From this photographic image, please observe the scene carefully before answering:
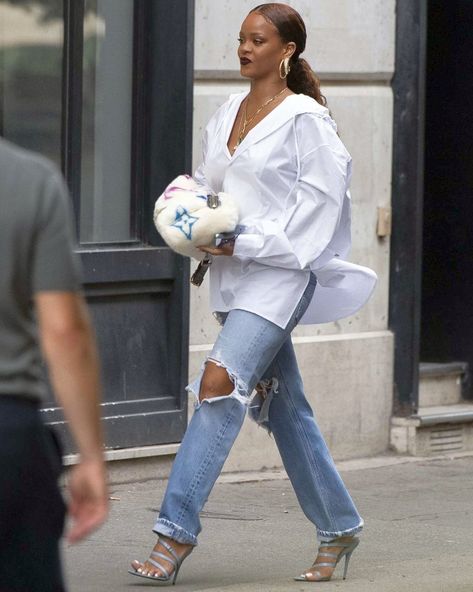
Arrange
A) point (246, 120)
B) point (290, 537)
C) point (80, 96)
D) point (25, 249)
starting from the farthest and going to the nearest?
1. point (80, 96)
2. point (290, 537)
3. point (246, 120)
4. point (25, 249)

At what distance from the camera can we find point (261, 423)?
5.73 meters

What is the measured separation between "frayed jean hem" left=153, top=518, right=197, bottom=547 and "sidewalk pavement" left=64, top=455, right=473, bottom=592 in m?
0.22

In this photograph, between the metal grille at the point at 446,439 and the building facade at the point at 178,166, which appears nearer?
the building facade at the point at 178,166

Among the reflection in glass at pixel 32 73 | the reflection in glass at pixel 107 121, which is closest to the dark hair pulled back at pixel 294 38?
the reflection in glass at pixel 32 73

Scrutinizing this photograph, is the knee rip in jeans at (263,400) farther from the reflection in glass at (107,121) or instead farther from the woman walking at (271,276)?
the reflection in glass at (107,121)

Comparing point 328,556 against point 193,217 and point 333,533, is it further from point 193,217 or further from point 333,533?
point 193,217

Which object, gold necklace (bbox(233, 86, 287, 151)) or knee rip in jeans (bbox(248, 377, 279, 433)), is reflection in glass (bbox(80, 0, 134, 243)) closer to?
gold necklace (bbox(233, 86, 287, 151))

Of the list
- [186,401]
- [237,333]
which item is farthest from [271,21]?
[186,401]

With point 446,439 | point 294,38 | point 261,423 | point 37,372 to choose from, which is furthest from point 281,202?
point 446,439

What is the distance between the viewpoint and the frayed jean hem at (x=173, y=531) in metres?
5.40

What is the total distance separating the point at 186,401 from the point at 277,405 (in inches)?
86.2

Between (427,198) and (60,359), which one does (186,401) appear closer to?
(427,198)

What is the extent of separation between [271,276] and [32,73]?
230cm

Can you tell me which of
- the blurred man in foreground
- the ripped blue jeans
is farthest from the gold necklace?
the blurred man in foreground
